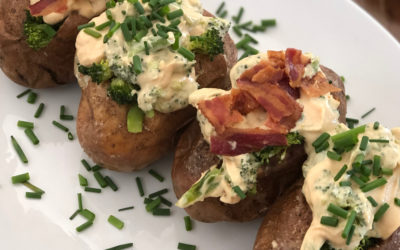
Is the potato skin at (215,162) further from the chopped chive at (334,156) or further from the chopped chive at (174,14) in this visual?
the chopped chive at (174,14)

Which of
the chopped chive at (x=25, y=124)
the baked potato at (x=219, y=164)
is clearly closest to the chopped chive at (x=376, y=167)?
the baked potato at (x=219, y=164)

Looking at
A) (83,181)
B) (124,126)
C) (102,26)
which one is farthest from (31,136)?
(102,26)

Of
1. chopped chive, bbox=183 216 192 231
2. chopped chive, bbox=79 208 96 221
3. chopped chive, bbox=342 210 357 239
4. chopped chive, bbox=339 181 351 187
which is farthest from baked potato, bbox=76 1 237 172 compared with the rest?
chopped chive, bbox=342 210 357 239

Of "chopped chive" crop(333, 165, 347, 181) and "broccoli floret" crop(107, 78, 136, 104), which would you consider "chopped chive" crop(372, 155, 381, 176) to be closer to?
"chopped chive" crop(333, 165, 347, 181)

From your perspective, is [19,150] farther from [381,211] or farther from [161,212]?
[381,211]

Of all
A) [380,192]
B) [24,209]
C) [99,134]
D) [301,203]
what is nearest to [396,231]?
[380,192]
